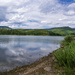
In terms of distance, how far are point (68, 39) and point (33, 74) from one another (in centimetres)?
2508

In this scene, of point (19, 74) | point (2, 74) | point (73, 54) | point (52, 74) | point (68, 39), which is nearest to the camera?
Result: point (52, 74)

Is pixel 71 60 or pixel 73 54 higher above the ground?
pixel 73 54

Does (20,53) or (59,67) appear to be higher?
(59,67)

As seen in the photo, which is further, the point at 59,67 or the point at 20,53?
the point at 20,53

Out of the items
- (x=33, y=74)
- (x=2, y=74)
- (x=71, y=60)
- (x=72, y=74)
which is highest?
(x=71, y=60)

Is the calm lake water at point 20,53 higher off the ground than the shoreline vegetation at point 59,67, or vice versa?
the shoreline vegetation at point 59,67

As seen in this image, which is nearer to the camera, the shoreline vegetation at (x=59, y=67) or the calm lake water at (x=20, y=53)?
the shoreline vegetation at (x=59, y=67)

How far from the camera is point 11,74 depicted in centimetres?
894

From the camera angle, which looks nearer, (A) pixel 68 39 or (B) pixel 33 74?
(B) pixel 33 74

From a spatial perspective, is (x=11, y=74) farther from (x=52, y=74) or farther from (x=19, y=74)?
(x=52, y=74)

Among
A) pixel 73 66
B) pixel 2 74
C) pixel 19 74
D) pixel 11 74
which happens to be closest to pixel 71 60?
pixel 73 66

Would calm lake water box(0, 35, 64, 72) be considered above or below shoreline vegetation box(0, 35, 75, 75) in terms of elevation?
below

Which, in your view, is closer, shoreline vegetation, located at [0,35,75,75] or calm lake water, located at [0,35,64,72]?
shoreline vegetation, located at [0,35,75,75]

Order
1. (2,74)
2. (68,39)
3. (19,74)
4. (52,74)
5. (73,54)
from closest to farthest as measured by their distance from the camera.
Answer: (52,74) → (73,54) → (19,74) → (2,74) → (68,39)
